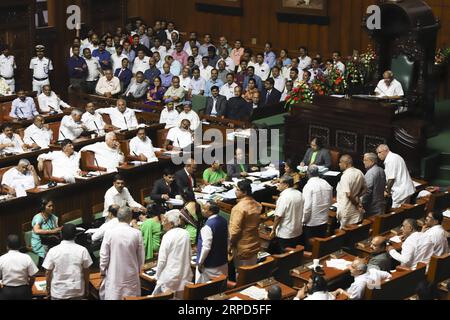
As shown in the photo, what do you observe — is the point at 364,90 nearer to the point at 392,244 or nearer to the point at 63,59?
the point at 392,244

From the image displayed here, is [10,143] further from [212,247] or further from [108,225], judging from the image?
[212,247]

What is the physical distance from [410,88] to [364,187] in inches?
180

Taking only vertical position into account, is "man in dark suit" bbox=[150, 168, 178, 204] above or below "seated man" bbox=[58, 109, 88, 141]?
below

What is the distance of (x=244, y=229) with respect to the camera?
1031 cm

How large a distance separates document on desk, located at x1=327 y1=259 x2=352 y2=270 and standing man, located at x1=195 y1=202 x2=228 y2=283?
1229 millimetres

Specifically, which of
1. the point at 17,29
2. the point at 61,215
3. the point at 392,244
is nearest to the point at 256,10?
the point at 17,29

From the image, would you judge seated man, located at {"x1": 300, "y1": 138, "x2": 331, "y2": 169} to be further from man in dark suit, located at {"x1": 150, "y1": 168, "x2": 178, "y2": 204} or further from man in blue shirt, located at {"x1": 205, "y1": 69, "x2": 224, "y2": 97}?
man in blue shirt, located at {"x1": 205, "y1": 69, "x2": 224, "y2": 97}

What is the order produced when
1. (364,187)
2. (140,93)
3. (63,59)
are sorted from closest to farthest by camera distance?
1. (364,187)
2. (140,93)
3. (63,59)

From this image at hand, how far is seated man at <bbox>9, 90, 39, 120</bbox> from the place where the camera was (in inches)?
678

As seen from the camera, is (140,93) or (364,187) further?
(140,93)

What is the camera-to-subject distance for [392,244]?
1094cm

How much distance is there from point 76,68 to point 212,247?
426 inches

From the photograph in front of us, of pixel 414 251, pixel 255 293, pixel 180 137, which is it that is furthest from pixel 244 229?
pixel 180 137

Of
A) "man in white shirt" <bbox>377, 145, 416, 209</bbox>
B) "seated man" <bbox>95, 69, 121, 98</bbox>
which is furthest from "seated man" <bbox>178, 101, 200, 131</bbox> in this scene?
"man in white shirt" <bbox>377, 145, 416, 209</bbox>
